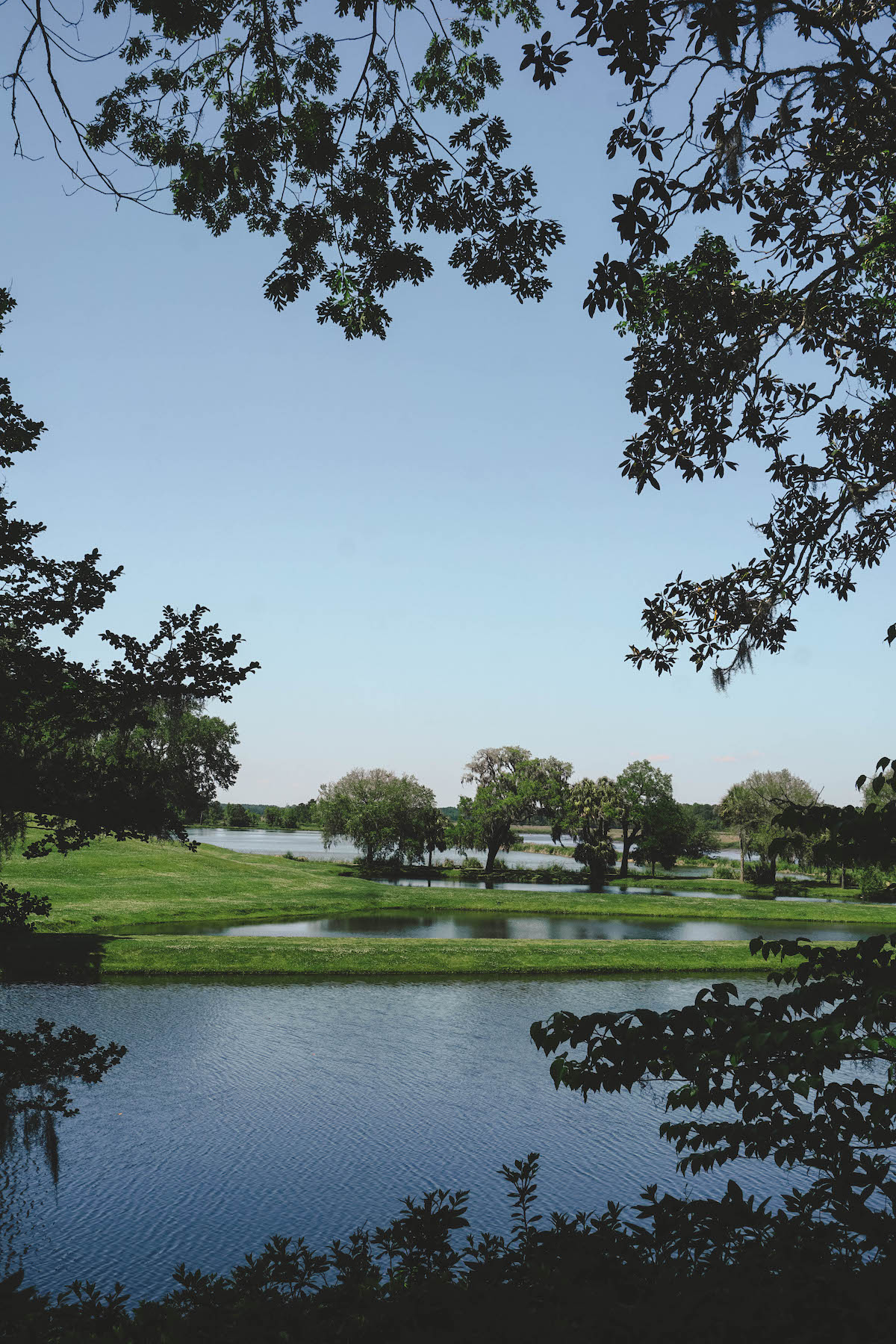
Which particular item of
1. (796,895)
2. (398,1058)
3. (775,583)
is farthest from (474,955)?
(796,895)

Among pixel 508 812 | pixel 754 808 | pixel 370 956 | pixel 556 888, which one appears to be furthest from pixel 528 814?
pixel 370 956

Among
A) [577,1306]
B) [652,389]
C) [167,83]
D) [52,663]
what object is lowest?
[577,1306]

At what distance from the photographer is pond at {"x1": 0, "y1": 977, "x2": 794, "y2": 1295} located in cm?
991

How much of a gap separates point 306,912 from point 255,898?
4377mm

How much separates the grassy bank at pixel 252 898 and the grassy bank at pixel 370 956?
5.71m

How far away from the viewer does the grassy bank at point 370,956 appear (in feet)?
82.1

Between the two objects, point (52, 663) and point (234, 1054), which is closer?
point (52, 663)

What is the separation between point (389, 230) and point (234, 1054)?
50.6 feet

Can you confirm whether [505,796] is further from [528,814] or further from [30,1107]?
[30,1107]

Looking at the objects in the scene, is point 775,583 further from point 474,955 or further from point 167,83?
point 474,955

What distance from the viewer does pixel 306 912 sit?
42.7 m

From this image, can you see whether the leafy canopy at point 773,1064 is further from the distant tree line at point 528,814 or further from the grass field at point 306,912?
the distant tree line at point 528,814

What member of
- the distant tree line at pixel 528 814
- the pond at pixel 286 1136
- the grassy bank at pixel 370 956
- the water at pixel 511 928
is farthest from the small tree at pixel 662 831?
the pond at pixel 286 1136

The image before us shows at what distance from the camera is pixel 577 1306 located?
4348 millimetres
